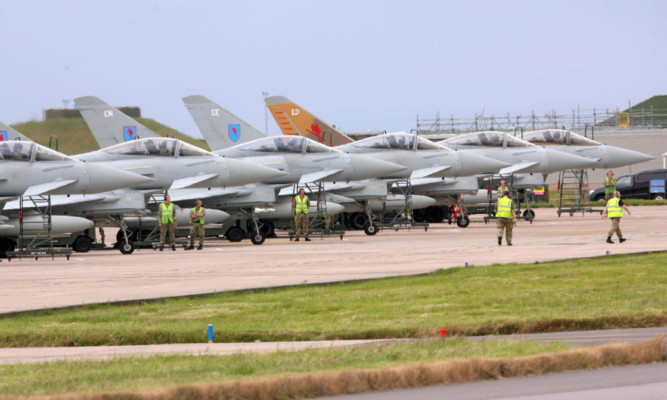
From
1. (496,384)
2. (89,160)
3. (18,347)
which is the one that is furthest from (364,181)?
(496,384)

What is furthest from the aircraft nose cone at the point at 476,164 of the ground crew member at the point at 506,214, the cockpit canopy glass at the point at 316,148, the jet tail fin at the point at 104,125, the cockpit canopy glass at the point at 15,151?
the cockpit canopy glass at the point at 15,151

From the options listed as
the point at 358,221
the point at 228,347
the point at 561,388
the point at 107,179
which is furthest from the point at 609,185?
the point at 561,388

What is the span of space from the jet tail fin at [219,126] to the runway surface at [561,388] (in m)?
29.4

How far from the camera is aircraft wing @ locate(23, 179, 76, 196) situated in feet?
87.0

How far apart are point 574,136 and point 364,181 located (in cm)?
1236

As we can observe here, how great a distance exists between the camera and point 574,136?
140ft

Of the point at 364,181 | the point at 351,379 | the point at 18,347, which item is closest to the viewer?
the point at 351,379

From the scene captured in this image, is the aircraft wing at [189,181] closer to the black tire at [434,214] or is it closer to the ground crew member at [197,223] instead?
the ground crew member at [197,223]

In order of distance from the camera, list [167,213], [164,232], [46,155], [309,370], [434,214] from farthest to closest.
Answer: [434,214] < [164,232] < [167,213] < [46,155] < [309,370]

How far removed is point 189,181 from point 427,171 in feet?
34.8

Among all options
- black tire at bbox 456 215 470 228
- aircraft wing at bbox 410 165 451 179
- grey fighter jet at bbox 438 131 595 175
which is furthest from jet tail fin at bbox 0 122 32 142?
grey fighter jet at bbox 438 131 595 175

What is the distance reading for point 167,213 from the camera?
28.0 meters

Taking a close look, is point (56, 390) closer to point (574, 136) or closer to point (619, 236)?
point (619, 236)

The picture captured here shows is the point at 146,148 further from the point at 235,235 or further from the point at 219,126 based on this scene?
the point at 219,126
